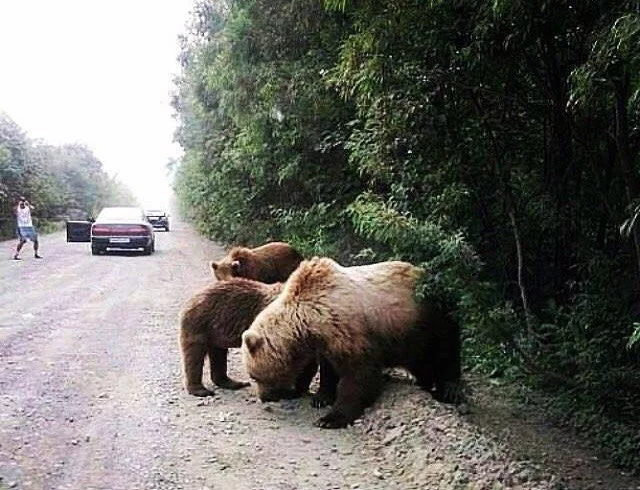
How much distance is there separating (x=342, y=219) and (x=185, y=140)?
26.2 m

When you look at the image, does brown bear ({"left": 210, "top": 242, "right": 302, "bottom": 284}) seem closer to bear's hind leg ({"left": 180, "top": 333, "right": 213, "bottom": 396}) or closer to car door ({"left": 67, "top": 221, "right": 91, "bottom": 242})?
bear's hind leg ({"left": 180, "top": 333, "right": 213, "bottom": 396})

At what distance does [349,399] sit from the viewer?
21.2 ft

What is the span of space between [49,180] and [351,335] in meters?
40.3

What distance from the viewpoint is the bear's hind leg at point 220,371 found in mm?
7805

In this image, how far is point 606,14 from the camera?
5602 mm

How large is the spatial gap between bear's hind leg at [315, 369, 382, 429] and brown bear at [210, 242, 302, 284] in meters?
4.66

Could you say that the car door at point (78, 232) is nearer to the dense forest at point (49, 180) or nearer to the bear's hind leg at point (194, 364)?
the dense forest at point (49, 180)

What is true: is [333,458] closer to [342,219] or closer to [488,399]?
[488,399]

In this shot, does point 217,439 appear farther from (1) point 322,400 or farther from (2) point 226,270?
(2) point 226,270

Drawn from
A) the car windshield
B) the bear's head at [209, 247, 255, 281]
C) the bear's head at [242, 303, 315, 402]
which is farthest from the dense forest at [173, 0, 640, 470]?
the car windshield

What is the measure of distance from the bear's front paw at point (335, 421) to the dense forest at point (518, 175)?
1.35 meters

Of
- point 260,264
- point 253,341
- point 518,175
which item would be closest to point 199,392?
point 253,341

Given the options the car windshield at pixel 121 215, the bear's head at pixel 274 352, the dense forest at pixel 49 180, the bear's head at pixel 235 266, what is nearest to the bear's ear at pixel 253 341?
the bear's head at pixel 274 352

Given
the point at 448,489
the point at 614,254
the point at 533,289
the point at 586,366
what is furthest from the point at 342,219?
the point at 448,489
